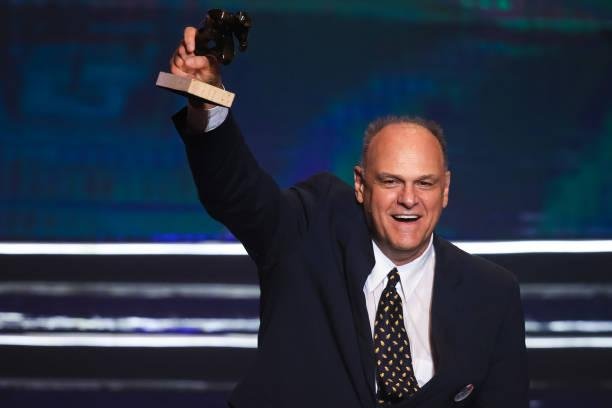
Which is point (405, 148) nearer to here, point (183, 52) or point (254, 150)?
point (183, 52)

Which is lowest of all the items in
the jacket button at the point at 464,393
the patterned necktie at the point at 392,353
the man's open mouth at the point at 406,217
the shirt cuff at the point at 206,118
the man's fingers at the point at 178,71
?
the jacket button at the point at 464,393

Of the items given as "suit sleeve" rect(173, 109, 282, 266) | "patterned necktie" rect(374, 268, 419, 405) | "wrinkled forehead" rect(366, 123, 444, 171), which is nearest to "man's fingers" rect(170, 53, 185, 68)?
"suit sleeve" rect(173, 109, 282, 266)

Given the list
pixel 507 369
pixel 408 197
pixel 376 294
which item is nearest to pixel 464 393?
pixel 507 369

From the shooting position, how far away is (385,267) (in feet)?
6.00

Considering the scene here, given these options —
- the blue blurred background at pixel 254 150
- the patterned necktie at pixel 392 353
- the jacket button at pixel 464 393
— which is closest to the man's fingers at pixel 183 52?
the patterned necktie at pixel 392 353

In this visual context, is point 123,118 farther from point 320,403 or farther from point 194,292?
point 320,403

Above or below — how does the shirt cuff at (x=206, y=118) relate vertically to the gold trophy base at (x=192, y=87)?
below

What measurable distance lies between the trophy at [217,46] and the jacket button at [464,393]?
669 mm

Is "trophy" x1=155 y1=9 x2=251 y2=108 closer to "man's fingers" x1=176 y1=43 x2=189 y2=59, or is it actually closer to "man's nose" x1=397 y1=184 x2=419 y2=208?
"man's fingers" x1=176 y1=43 x2=189 y2=59

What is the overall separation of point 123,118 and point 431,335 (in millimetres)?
1834

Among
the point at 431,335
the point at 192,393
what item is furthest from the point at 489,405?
the point at 192,393

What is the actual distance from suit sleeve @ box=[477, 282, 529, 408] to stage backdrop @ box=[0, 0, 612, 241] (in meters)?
1.52

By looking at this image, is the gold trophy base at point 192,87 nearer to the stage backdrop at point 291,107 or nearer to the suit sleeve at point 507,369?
the suit sleeve at point 507,369

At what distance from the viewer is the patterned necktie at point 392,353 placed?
1.74 metres
